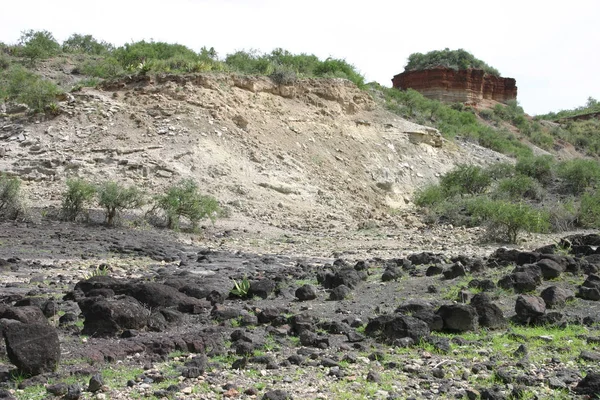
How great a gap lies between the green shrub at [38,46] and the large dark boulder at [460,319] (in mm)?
26138

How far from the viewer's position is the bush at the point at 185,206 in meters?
17.0

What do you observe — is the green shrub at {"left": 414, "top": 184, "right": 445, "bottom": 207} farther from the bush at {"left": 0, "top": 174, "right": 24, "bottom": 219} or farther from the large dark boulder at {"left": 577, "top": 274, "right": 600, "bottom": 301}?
the large dark boulder at {"left": 577, "top": 274, "right": 600, "bottom": 301}

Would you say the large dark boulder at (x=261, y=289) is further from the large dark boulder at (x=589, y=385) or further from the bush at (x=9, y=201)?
the bush at (x=9, y=201)

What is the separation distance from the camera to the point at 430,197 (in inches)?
926

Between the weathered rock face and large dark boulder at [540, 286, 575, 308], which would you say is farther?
the weathered rock face

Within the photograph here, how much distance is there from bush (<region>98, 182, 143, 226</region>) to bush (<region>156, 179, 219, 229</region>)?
777 mm

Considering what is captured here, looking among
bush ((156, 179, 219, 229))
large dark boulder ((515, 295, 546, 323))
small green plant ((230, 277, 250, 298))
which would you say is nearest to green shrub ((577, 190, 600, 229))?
bush ((156, 179, 219, 229))

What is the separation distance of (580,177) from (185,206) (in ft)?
54.2

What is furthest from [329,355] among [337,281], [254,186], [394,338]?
[254,186]

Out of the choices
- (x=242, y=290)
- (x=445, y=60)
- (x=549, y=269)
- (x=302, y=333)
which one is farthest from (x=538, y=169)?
(x=445, y=60)

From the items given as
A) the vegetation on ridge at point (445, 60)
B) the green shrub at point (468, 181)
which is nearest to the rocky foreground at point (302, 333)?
the green shrub at point (468, 181)

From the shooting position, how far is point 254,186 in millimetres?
21328

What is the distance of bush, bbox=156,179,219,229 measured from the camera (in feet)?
55.9

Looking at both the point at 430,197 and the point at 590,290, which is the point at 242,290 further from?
the point at 430,197
